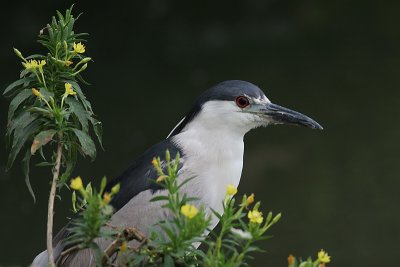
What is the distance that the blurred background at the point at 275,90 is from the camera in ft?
14.4

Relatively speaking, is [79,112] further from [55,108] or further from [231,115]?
[231,115]

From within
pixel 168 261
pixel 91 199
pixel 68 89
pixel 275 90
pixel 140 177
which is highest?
pixel 68 89

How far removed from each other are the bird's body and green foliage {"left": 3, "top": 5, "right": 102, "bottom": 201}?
52cm

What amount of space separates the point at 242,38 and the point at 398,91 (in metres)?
0.84

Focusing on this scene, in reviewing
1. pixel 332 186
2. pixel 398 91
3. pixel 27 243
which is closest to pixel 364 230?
pixel 332 186

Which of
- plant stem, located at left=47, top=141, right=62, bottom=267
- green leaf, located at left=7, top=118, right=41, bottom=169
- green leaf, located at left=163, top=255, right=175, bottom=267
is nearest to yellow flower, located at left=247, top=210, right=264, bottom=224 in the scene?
green leaf, located at left=163, top=255, right=175, bottom=267

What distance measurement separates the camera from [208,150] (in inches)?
91.3

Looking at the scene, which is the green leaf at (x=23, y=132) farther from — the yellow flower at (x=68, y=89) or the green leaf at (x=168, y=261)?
the green leaf at (x=168, y=261)

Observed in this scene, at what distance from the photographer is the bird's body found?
222cm

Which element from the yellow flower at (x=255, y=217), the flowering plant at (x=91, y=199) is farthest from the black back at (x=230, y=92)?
the yellow flower at (x=255, y=217)

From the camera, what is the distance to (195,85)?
468cm

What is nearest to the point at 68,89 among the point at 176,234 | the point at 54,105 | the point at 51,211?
the point at 54,105

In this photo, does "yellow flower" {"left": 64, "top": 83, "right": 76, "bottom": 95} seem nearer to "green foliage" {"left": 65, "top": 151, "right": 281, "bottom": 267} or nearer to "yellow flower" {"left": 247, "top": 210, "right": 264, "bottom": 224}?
"green foliage" {"left": 65, "top": 151, "right": 281, "bottom": 267}

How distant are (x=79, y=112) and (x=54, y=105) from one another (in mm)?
55
